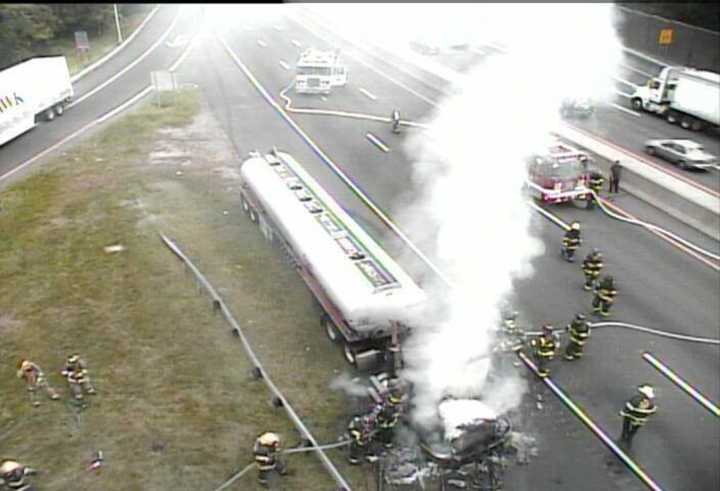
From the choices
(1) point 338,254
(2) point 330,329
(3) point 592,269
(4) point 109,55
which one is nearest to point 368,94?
(3) point 592,269

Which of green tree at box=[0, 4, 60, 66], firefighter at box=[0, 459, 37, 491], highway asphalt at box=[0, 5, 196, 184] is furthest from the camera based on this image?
green tree at box=[0, 4, 60, 66]

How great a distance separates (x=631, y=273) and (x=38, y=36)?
47.5 m

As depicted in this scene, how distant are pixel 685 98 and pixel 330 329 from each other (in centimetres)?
2773

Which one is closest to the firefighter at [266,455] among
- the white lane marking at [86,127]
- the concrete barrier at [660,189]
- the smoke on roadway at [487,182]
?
the smoke on roadway at [487,182]

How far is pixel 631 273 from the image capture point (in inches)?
904

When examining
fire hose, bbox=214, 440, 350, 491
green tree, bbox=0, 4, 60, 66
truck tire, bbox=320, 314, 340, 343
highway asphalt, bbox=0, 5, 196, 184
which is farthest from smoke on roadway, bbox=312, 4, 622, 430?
green tree, bbox=0, 4, 60, 66

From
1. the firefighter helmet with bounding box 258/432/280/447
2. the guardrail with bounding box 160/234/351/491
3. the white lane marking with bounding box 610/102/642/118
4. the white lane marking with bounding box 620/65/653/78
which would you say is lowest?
the guardrail with bounding box 160/234/351/491

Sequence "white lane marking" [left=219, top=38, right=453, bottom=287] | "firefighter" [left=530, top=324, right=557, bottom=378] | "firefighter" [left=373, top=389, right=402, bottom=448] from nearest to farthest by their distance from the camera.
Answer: "firefighter" [left=373, top=389, right=402, bottom=448]
"firefighter" [left=530, top=324, right=557, bottom=378]
"white lane marking" [left=219, top=38, right=453, bottom=287]

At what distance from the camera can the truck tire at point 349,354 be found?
1755cm

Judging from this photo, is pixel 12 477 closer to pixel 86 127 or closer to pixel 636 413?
pixel 636 413

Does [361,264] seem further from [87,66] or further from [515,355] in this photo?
[87,66]

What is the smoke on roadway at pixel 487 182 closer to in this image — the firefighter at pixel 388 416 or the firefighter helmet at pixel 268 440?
the firefighter at pixel 388 416

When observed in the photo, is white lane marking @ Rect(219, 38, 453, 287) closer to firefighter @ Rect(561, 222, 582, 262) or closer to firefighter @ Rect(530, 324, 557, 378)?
firefighter @ Rect(530, 324, 557, 378)

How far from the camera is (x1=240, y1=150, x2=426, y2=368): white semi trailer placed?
16.8 meters
